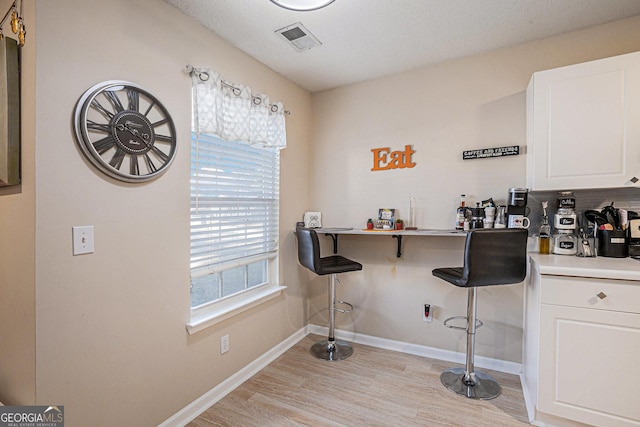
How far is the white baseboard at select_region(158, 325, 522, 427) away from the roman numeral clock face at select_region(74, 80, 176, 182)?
1445 mm

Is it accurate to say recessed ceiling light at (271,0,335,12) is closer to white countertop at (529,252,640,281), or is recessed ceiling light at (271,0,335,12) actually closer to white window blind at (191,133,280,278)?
white window blind at (191,133,280,278)

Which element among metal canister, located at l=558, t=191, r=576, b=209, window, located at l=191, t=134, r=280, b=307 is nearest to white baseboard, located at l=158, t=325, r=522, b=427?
window, located at l=191, t=134, r=280, b=307

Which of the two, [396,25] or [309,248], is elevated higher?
[396,25]

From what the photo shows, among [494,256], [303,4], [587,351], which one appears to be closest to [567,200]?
[494,256]

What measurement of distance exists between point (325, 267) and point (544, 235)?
161cm

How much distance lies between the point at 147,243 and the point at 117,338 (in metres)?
0.49

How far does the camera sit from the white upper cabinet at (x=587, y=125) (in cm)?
177

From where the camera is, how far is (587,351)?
160cm

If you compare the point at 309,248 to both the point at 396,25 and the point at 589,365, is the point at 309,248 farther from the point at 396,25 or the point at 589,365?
the point at 589,365

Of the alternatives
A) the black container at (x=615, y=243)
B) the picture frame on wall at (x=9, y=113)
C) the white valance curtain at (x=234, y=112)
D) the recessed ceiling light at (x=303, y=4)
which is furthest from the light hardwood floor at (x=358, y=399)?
the recessed ceiling light at (x=303, y=4)

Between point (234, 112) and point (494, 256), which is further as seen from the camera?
point (234, 112)

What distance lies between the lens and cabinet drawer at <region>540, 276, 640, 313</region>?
1.52 m

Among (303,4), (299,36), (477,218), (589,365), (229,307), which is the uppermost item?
(299,36)

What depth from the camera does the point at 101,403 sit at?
1442 millimetres
